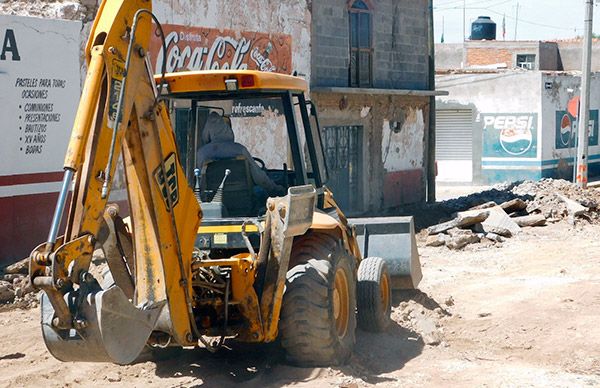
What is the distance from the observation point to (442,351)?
958cm

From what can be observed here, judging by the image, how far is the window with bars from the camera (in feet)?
77.9

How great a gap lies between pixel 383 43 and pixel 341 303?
1709 centimetres

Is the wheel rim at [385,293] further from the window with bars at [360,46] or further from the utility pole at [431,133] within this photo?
the utility pole at [431,133]

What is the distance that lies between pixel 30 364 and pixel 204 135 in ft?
8.65

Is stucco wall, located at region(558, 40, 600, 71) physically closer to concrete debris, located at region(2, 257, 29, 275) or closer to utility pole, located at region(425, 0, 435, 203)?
utility pole, located at region(425, 0, 435, 203)

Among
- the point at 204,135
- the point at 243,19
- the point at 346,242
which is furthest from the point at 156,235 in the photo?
the point at 243,19

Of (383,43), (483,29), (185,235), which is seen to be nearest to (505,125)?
(383,43)

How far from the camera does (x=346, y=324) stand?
343 inches

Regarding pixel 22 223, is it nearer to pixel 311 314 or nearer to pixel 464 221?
pixel 311 314

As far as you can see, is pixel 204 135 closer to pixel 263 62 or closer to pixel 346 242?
pixel 346 242

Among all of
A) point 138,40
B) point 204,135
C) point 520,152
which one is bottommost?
point 520,152

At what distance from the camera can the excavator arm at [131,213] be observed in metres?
6.12

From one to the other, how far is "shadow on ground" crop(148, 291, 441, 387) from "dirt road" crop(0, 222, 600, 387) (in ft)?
0.04

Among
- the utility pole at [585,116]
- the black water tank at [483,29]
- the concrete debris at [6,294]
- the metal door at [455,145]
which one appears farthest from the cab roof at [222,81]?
the black water tank at [483,29]
